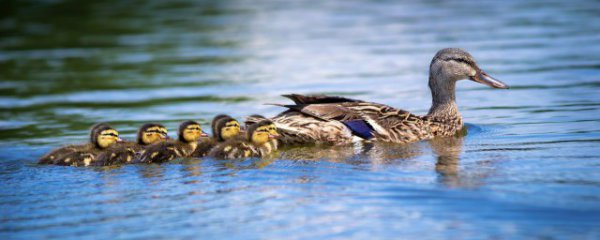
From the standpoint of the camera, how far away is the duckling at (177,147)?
8.39 meters

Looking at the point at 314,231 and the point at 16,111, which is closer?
the point at 314,231

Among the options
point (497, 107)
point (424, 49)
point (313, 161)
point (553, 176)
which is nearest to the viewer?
point (553, 176)

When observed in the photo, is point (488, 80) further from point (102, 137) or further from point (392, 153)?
point (102, 137)

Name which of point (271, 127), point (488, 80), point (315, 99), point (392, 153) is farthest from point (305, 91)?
point (392, 153)

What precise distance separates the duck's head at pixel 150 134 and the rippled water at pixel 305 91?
56 cm

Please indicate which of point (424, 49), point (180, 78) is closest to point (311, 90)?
point (180, 78)

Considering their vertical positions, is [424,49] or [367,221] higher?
[424,49]

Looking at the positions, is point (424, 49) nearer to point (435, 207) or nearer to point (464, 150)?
point (464, 150)

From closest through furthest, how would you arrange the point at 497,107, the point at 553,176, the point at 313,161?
→ the point at 553,176 → the point at 313,161 → the point at 497,107

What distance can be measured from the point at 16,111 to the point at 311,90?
11.8 feet

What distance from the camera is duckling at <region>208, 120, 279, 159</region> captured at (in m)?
8.43

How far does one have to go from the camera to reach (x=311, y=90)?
43.4 ft

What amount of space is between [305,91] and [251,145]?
183 inches

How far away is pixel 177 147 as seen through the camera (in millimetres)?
8531
